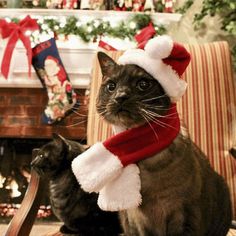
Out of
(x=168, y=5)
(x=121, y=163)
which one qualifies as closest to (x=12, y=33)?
(x=168, y=5)

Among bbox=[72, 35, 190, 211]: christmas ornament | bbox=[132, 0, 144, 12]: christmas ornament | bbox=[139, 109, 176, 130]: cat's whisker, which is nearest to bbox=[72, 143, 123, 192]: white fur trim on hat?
bbox=[72, 35, 190, 211]: christmas ornament

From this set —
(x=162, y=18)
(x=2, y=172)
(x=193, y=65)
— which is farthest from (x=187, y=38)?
(x=2, y=172)

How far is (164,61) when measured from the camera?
0.77 m

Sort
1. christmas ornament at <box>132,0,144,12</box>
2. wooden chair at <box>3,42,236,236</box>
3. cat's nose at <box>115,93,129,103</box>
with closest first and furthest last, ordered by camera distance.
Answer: cat's nose at <box>115,93,129,103</box>, wooden chair at <box>3,42,236,236</box>, christmas ornament at <box>132,0,144,12</box>

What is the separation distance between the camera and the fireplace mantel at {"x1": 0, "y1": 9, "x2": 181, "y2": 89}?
2.24 meters

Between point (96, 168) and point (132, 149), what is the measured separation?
0.08 metres

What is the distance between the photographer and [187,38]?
245 cm

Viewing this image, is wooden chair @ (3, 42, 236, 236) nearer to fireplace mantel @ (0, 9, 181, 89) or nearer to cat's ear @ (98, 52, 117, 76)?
cat's ear @ (98, 52, 117, 76)

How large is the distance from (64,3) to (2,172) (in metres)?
1.15

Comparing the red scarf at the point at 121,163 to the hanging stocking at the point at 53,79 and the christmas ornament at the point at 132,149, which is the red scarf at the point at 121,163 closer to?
the christmas ornament at the point at 132,149

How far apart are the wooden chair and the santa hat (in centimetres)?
55

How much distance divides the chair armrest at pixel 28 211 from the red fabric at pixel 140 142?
13.7 inches

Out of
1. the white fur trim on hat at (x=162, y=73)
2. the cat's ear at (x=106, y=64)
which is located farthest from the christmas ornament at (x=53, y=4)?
the white fur trim on hat at (x=162, y=73)

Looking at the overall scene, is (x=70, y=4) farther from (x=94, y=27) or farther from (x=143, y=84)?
(x=143, y=84)
